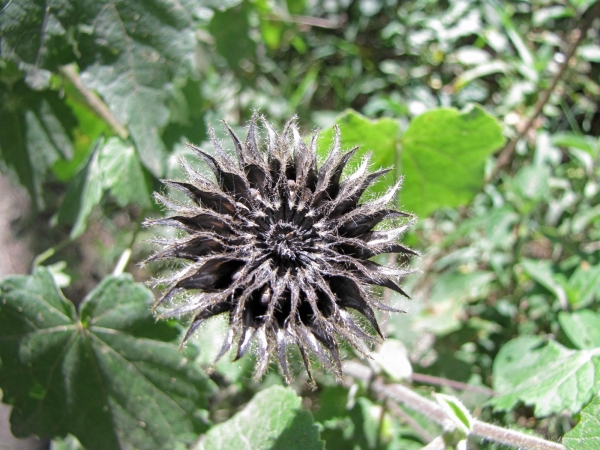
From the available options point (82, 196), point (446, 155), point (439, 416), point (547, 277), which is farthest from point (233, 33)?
point (439, 416)

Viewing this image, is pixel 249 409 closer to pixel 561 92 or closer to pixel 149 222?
pixel 149 222

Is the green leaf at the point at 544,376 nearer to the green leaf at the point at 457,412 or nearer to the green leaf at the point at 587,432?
the green leaf at the point at 587,432

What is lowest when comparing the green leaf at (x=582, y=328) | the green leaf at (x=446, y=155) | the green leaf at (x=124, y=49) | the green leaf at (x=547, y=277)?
the green leaf at (x=547, y=277)

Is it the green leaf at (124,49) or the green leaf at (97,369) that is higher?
the green leaf at (124,49)

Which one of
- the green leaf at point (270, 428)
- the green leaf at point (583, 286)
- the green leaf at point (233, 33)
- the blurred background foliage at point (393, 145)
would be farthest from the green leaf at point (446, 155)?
the green leaf at point (233, 33)

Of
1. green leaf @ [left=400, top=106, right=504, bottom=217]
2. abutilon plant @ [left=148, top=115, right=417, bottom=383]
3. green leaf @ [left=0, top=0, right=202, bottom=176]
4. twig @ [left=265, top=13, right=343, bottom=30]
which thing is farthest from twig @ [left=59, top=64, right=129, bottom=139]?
twig @ [left=265, top=13, right=343, bottom=30]

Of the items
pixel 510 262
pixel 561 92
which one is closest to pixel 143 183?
pixel 510 262

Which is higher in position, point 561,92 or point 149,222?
point 149,222
